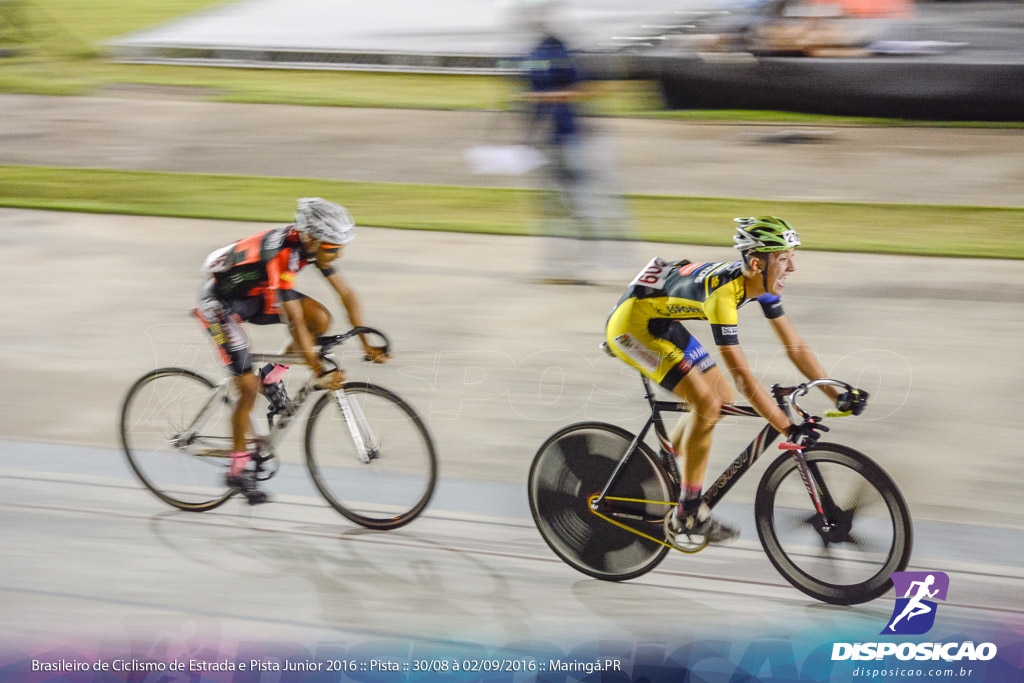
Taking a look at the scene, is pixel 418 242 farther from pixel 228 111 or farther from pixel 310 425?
pixel 228 111

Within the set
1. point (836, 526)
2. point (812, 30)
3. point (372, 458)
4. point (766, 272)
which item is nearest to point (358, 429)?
point (372, 458)

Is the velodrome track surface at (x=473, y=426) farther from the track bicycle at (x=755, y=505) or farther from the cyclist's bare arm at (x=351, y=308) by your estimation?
the cyclist's bare arm at (x=351, y=308)

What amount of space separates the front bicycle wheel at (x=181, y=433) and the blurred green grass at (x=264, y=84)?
6.89 meters

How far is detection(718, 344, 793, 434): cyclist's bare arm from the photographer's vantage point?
371 cm

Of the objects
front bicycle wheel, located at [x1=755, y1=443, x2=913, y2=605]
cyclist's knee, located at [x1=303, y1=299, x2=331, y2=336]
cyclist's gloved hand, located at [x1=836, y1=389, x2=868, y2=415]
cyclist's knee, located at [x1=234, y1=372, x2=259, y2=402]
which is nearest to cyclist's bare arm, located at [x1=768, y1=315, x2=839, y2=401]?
cyclist's gloved hand, located at [x1=836, y1=389, x2=868, y2=415]

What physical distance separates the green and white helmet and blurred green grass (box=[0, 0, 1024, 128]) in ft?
24.2

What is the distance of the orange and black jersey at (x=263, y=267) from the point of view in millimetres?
4371

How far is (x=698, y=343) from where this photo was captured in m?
4.04

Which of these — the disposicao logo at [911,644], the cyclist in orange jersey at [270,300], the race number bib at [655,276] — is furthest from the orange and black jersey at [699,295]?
the cyclist in orange jersey at [270,300]

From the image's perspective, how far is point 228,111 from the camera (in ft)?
41.1

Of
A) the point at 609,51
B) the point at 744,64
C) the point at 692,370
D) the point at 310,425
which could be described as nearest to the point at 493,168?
the point at 310,425

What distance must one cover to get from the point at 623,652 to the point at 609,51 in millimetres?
11094

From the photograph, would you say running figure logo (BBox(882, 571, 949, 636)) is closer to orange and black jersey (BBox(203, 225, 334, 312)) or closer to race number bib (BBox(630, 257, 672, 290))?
race number bib (BBox(630, 257, 672, 290))

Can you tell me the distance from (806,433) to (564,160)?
3.78 metres
